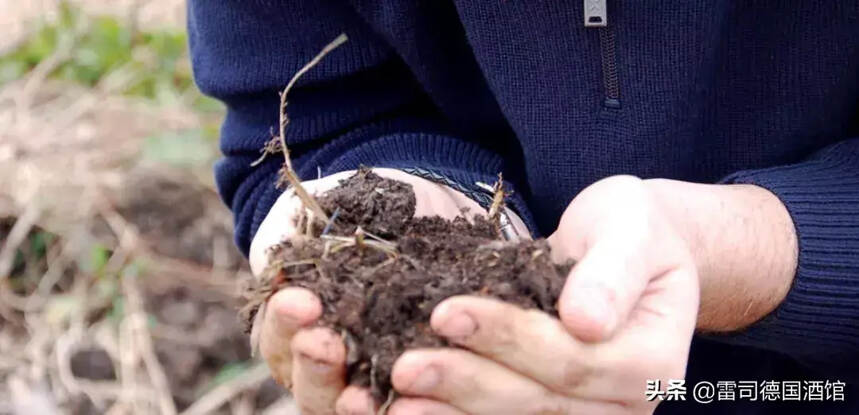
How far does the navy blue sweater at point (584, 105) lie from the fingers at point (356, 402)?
1.51 ft

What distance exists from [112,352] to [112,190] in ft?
1.92

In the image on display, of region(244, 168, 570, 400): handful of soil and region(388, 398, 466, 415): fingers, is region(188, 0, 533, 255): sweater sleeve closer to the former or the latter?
region(244, 168, 570, 400): handful of soil

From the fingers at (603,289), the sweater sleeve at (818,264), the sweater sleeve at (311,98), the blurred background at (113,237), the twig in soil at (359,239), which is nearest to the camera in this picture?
the fingers at (603,289)

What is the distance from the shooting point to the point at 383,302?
898 millimetres

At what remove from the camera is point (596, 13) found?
3.96ft

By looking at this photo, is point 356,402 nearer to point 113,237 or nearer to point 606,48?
point 606,48

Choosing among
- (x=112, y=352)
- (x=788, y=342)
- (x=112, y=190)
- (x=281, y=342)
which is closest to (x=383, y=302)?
(x=281, y=342)

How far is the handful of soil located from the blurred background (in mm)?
1110

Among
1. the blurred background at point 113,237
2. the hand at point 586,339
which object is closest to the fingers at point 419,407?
the hand at point 586,339

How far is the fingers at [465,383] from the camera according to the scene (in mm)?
836

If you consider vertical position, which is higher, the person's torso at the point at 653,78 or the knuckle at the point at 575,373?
the person's torso at the point at 653,78

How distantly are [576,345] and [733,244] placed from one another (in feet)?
1.20

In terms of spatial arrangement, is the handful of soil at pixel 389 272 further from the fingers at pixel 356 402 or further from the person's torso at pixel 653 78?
the person's torso at pixel 653 78

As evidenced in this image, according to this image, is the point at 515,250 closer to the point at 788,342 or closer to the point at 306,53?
the point at 788,342
